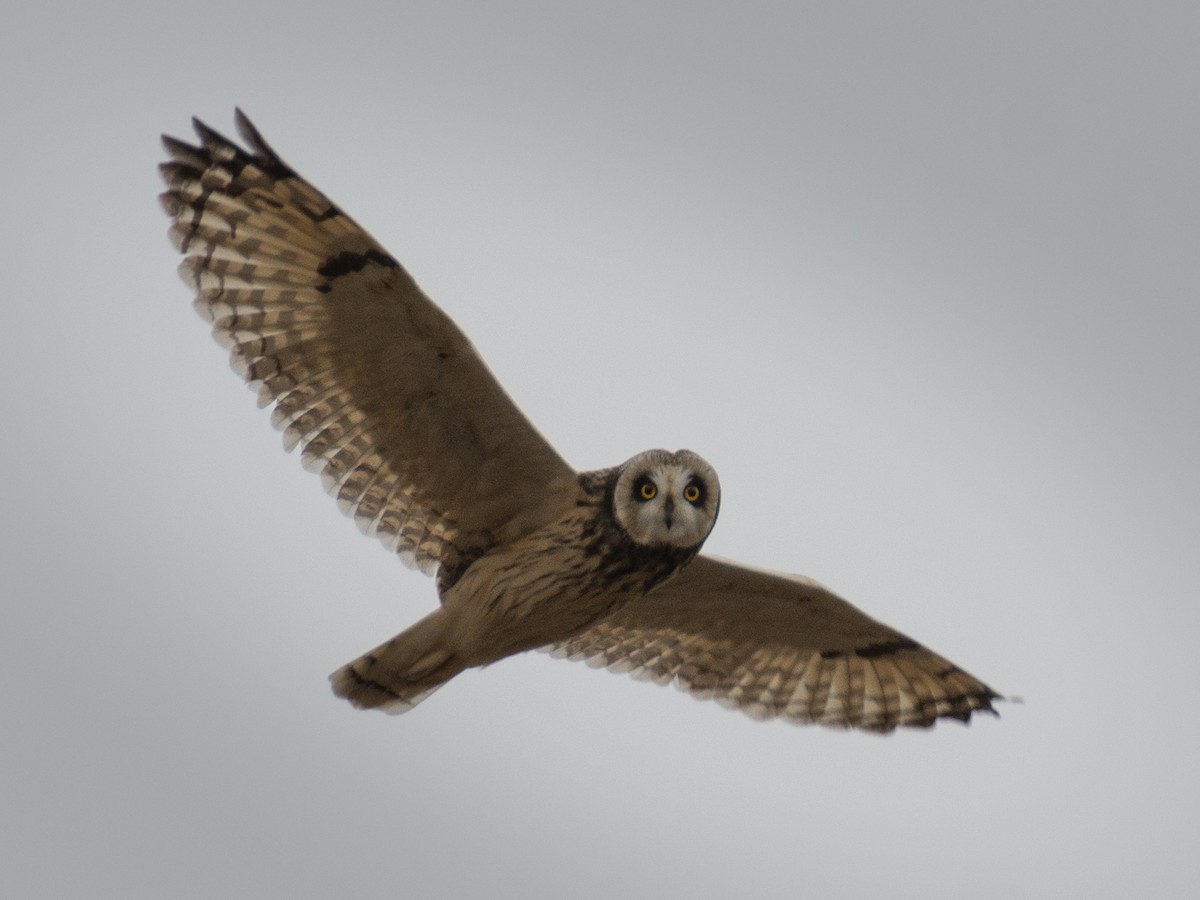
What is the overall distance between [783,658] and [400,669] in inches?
68.9

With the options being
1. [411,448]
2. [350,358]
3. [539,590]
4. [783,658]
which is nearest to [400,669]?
[539,590]

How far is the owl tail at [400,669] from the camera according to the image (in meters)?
5.35

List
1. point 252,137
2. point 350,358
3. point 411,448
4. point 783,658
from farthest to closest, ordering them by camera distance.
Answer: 1. point 783,658
2. point 411,448
3. point 350,358
4. point 252,137

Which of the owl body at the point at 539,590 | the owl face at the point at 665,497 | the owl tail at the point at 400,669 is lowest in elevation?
the owl tail at the point at 400,669

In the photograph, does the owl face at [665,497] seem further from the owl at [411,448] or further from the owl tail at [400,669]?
the owl tail at [400,669]

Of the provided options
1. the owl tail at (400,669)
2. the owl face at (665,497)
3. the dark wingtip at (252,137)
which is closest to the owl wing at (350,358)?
the dark wingtip at (252,137)

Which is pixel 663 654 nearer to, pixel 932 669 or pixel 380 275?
pixel 932 669

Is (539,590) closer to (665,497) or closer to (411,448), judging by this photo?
(665,497)

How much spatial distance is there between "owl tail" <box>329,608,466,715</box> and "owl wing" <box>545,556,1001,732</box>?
81cm

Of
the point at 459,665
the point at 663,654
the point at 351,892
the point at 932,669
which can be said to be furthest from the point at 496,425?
the point at 351,892

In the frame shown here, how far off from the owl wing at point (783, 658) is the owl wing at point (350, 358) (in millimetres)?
858

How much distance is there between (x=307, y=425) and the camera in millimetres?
5473

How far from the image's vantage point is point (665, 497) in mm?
5262

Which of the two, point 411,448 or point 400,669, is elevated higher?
point 411,448
